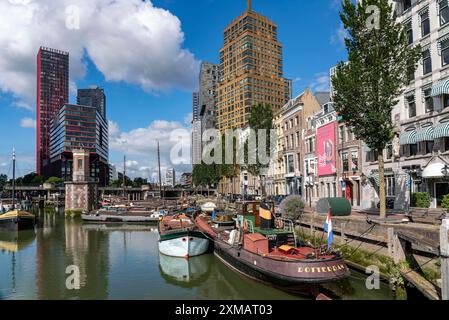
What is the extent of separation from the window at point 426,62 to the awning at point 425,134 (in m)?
5.80

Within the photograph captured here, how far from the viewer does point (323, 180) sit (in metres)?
51.7

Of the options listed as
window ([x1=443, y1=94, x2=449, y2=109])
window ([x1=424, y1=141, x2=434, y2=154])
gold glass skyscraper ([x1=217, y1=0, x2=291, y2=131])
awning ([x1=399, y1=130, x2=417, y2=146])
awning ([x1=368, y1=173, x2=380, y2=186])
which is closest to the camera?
window ([x1=443, y1=94, x2=449, y2=109])

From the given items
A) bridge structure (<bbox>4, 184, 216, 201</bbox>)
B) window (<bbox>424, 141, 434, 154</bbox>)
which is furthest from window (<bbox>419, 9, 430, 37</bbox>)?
bridge structure (<bbox>4, 184, 216, 201</bbox>)

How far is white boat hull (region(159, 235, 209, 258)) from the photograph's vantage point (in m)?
30.7

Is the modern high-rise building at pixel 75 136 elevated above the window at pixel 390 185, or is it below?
above

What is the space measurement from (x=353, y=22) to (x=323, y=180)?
93.3 ft

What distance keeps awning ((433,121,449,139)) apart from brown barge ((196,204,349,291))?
1509cm

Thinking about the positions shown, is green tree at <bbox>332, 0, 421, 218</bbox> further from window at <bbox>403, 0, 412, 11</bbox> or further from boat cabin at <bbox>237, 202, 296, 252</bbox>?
window at <bbox>403, 0, 412, 11</bbox>

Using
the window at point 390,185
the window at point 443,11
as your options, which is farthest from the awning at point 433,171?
the window at point 443,11

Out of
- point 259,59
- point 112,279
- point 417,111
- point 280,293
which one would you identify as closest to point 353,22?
point 417,111

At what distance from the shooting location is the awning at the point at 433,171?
29.0 m

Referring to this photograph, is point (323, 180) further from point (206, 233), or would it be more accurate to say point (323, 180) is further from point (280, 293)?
point (280, 293)

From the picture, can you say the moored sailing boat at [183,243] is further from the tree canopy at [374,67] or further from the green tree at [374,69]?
the tree canopy at [374,67]

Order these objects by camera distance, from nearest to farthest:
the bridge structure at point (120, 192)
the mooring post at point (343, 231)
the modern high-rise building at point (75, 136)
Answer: the mooring post at point (343, 231)
the bridge structure at point (120, 192)
the modern high-rise building at point (75, 136)
